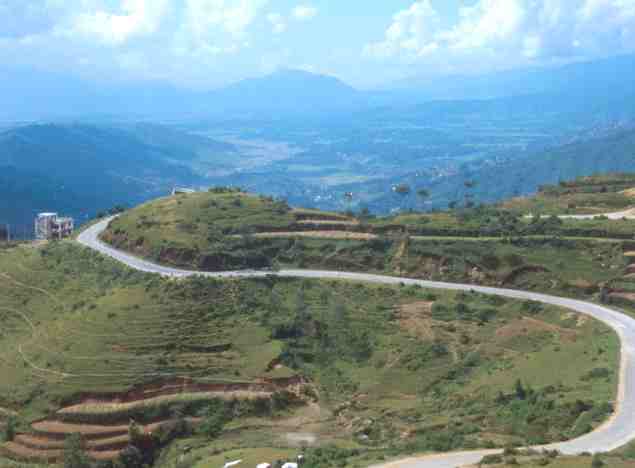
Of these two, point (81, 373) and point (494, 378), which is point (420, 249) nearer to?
point (494, 378)

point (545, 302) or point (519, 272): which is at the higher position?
point (519, 272)

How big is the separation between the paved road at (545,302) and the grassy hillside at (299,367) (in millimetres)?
883

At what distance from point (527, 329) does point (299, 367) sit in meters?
15.3

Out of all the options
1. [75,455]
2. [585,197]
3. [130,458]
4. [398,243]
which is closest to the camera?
[75,455]

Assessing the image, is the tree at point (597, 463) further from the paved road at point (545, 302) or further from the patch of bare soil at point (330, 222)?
the patch of bare soil at point (330, 222)

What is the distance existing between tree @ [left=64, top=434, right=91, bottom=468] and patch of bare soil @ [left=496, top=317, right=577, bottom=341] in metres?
27.1

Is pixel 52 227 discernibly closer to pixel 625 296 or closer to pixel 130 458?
pixel 130 458

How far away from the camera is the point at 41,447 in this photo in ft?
150

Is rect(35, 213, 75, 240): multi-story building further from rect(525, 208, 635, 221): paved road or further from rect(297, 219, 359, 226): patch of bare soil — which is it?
rect(525, 208, 635, 221): paved road

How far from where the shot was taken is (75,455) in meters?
41.4

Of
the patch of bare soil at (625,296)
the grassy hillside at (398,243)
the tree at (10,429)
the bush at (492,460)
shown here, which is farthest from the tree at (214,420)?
the patch of bare soil at (625,296)

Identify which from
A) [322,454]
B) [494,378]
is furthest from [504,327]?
[322,454]

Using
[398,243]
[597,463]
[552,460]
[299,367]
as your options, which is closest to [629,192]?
[398,243]

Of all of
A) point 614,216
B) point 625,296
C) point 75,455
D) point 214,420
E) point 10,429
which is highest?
point 614,216
